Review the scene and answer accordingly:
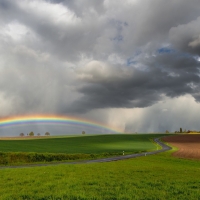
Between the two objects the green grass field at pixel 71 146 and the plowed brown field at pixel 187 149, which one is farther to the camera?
the green grass field at pixel 71 146

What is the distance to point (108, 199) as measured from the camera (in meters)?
10.3

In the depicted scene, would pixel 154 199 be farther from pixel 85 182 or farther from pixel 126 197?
pixel 85 182

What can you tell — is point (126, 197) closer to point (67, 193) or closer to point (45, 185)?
point (67, 193)

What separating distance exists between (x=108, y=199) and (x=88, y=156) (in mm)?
41970

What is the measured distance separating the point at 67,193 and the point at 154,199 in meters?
4.35

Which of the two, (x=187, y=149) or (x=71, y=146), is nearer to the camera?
(x=187, y=149)

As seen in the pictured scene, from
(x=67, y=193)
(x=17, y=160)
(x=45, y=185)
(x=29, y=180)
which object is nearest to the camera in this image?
(x=67, y=193)

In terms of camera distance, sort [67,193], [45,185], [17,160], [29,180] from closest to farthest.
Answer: [67,193] → [45,185] → [29,180] → [17,160]

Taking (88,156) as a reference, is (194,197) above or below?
above

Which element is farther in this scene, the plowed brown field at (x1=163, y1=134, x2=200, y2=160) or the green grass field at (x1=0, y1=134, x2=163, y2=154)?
the green grass field at (x1=0, y1=134, x2=163, y2=154)

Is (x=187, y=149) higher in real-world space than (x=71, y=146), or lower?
lower

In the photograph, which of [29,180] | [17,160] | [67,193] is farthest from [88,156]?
[67,193]

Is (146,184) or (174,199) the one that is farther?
(146,184)

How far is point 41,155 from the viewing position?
47031mm
